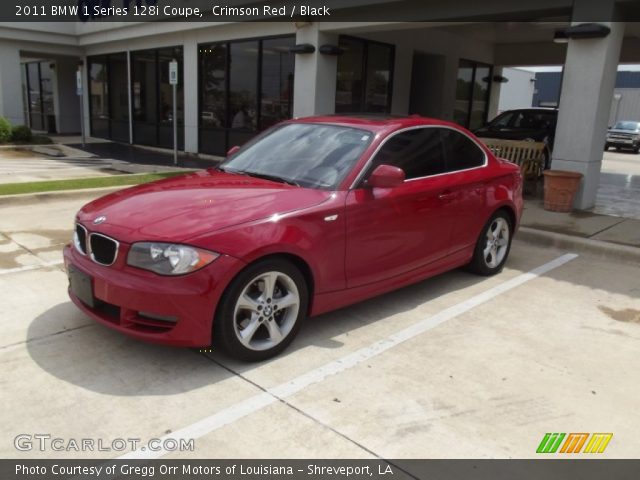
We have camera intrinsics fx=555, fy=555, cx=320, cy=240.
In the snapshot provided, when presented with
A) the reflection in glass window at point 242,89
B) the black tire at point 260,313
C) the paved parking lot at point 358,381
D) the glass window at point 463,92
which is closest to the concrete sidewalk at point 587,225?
the paved parking lot at point 358,381

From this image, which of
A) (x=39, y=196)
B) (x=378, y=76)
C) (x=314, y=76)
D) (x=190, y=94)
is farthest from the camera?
(x=190, y=94)

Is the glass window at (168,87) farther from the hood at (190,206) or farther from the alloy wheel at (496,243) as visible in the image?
the hood at (190,206)

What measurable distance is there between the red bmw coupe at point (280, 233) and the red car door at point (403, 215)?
11mm

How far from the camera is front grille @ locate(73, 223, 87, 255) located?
12.4ft

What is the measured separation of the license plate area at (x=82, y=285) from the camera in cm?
356

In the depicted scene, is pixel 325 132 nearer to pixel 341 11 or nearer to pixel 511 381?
pixel 511 381

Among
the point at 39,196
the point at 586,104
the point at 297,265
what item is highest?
the point at 586,104

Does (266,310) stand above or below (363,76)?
below

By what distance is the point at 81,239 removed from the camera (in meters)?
3.84

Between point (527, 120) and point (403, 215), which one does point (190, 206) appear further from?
point (527, 120)

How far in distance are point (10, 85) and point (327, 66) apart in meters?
13.2

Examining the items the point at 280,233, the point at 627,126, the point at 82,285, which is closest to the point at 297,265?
the point at 280,233

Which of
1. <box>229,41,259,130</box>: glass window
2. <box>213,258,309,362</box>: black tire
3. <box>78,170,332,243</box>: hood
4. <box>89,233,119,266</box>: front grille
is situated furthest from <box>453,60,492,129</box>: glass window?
<box>89,233,119,266</box>: front grille
